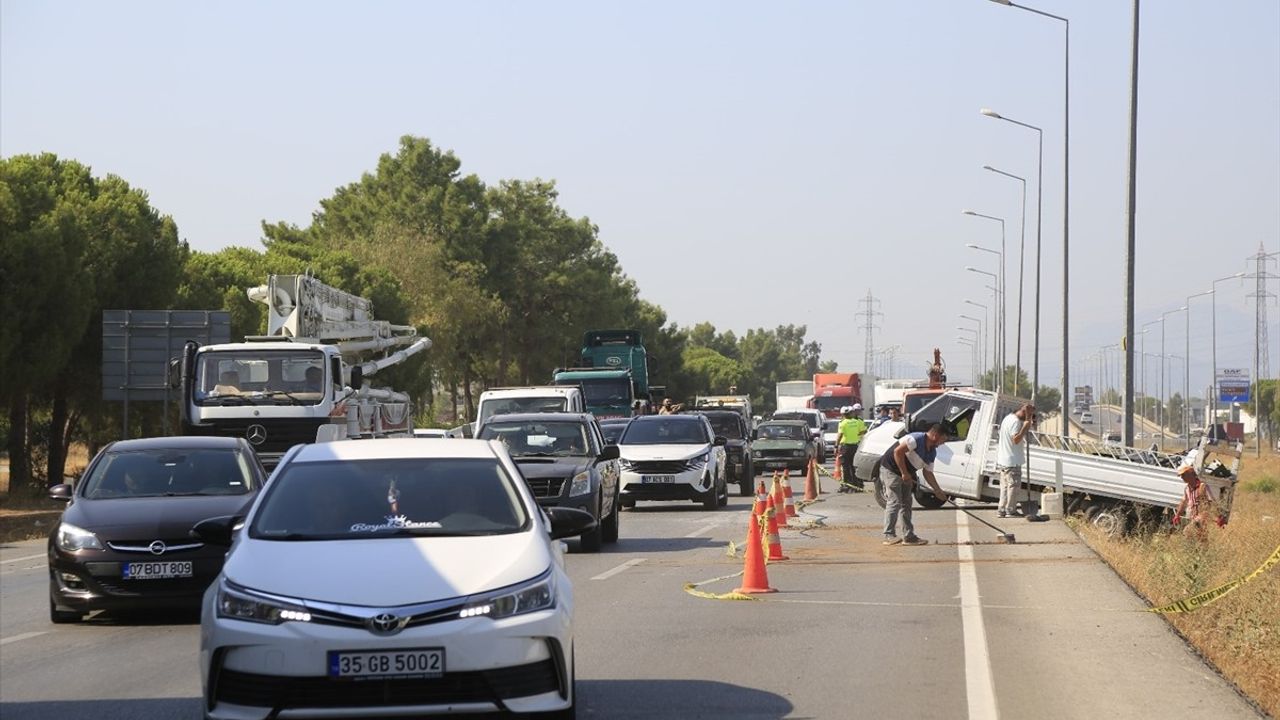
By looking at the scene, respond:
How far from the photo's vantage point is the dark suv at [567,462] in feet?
65.4

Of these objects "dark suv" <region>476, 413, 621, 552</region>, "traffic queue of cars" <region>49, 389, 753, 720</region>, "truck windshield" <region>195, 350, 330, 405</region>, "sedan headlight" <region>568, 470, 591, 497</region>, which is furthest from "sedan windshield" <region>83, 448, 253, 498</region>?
"truck windshield" <region>195, 350, 330, 405</region>

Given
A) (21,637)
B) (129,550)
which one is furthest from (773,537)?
(21,637)

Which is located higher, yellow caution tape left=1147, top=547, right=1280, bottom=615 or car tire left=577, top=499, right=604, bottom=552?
yellow caution tape left=1147, top=547, right=1280, bottom=615

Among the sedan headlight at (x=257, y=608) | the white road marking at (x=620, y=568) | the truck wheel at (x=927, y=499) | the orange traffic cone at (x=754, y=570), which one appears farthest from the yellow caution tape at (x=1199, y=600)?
the truck wheel at (x=927, y=499)

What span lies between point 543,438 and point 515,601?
1387 cm

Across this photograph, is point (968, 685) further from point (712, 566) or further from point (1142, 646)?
point (712, 566)

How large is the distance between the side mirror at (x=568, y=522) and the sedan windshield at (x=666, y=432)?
20.2 metres

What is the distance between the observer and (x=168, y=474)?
14.4m

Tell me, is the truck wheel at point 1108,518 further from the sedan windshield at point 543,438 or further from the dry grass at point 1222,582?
the sedan windshield at point 543,438

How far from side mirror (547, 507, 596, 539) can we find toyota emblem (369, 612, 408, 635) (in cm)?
171

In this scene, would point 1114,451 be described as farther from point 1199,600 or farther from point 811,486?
point 1199,600

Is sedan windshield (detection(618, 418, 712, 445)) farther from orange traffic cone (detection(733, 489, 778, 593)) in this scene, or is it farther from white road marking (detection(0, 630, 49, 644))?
white road marking (detection(0, 630, 49, 644))

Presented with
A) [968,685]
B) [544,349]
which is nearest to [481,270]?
[544,349]

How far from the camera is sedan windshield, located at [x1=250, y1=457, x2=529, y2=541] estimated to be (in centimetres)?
877
